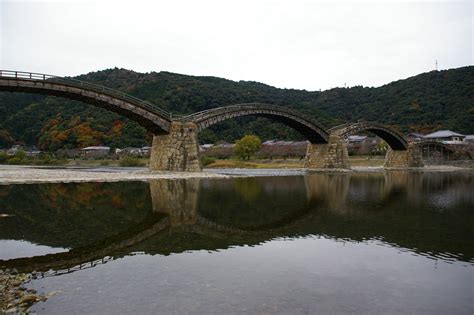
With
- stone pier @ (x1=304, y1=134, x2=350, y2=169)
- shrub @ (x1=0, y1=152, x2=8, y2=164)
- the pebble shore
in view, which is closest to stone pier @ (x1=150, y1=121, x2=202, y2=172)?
stone pier @ (x1=304, y1=134, x2=350, y2=169)

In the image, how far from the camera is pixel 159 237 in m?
11.3

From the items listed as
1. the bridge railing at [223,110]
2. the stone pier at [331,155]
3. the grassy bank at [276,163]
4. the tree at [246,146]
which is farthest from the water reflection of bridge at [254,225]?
the tree at [246,146]

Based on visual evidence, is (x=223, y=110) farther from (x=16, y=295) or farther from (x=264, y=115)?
(x=16, y=295)

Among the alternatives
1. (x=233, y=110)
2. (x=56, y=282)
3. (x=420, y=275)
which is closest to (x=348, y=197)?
(x=420, y=275)

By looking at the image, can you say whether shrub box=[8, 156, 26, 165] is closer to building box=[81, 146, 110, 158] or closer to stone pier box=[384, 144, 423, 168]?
building box=[81, 146, 110, 158]

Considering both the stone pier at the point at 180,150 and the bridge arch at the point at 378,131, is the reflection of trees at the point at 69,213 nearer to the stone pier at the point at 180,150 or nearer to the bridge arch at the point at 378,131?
the stone pier at the point at 180,150

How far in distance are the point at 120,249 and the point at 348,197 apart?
1524 cm

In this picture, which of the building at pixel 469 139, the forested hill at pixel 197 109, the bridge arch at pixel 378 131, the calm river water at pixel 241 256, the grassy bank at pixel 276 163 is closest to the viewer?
the calm river water at pixel 241 256

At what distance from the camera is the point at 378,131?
62188 mm

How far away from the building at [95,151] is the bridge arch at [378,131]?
4782 cm

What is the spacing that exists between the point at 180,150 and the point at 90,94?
9.81 meters

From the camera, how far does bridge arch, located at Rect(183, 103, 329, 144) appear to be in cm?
4231

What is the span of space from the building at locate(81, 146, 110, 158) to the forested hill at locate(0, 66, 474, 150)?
2.84m

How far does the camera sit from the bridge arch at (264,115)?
4231cm
